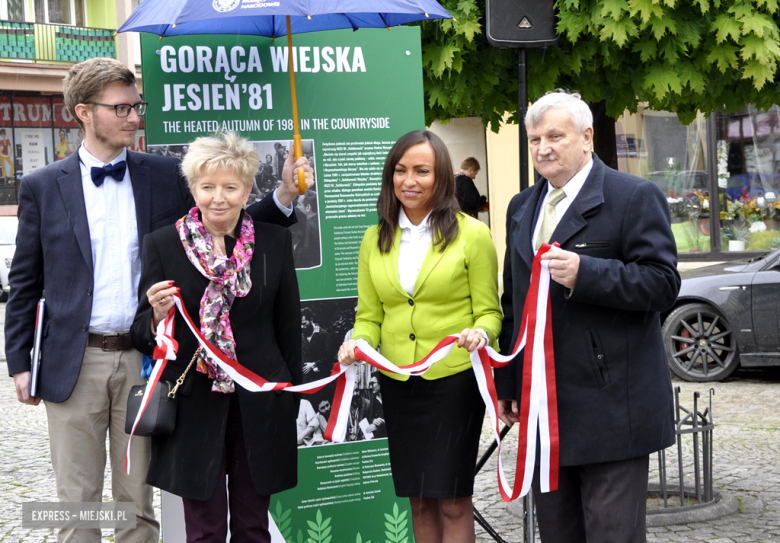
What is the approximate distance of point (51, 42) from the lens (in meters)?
27.7

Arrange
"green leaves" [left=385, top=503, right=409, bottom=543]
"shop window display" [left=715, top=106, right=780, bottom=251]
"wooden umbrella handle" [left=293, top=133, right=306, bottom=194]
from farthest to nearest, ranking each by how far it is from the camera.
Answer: "shop window display" [left=715, top=106, right=780, bottom=251]
"green leaves" [left=385, top=503, right=409, bottom=543]
"wooden umbrella handle" [left=293, top=133, right=306, bottom=194]

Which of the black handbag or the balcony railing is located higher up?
the balcony railing

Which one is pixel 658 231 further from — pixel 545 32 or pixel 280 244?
pixel 545 32

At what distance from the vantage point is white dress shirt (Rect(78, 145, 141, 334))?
3.70 m

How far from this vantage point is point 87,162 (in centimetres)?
381

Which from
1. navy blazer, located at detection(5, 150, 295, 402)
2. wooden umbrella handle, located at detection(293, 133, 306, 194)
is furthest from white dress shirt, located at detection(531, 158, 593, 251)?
navy blazer, located at detection(5, 150, 295, 402)

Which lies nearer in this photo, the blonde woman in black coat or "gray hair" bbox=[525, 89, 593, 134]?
"gray hair" bbox=[525, 89, 593, 134]

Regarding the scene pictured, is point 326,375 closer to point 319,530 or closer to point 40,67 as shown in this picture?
point 319,530

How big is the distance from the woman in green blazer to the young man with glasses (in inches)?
39.4

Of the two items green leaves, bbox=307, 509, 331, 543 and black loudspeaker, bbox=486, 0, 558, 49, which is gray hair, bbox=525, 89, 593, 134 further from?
green leaves, bbox=307, 509, 331, 543

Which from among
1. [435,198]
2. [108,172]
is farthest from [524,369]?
[108,172]

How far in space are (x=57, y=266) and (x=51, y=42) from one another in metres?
26.8

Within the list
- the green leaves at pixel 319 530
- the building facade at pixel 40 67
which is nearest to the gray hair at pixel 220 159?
the green leaves at pixel 319 530

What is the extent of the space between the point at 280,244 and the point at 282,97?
1.23m
